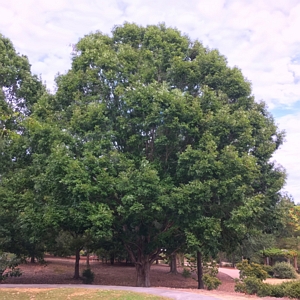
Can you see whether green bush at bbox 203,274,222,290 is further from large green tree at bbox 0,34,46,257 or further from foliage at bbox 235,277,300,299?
large green tree at bbox 0,34,46,257

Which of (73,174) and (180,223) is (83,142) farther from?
(180,223)

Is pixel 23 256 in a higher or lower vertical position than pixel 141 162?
lower

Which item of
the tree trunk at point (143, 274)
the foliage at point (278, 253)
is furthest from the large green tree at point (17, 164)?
the foliage at point (278, 253)

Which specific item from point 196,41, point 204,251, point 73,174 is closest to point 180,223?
point 204,251

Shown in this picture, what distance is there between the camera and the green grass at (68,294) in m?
11.9

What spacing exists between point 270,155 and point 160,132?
5.42 meters

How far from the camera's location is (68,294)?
12.5m

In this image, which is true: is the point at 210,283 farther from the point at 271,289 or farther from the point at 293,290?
the point at 293,290

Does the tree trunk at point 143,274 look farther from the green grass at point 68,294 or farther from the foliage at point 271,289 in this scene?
the foliage at point 271,289

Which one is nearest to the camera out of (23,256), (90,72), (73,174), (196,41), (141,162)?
(73,174)

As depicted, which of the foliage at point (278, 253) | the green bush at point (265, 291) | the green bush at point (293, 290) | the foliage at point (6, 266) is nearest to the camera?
the green bush at point (293, 290)

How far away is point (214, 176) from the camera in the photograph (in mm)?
14461

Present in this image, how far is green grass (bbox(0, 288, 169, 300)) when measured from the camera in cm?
1188

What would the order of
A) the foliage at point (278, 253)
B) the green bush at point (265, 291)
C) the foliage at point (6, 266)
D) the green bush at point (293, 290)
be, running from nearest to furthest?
the green bush at point (293, 290), the green bush at point (265, 291), the foliage at point (6, 266), the foliage at point (278, 253)
